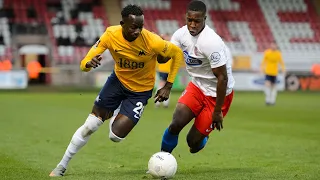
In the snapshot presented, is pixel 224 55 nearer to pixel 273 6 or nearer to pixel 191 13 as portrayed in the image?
pixel 191 13

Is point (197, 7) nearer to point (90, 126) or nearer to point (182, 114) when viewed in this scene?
point (182, 114)

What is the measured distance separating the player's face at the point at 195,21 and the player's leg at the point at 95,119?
4.33 ft

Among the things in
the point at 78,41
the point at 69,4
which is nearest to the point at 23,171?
the point at 78,41

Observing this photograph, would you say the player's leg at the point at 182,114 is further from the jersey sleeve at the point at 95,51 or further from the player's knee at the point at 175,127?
the jersey sleeve at the point at 95,51

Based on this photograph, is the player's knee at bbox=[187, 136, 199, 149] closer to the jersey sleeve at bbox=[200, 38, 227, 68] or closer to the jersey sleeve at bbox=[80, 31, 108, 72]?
the jersey sleeve at bbox=[200, 38, 227, 68]

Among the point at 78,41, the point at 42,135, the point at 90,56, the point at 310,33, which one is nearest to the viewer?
the point at 90,56

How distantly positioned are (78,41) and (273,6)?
49.2ft

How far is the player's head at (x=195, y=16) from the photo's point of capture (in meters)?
8.76

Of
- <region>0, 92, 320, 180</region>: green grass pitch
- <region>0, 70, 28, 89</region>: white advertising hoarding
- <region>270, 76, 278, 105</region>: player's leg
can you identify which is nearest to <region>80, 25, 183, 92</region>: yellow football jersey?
<region>0, 92, 320, 180</region>: green grass pitch

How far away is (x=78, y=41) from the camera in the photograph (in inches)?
1567

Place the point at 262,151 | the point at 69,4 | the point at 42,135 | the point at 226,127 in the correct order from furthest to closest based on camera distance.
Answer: the point at 69,4, the point at 226,127, the point at 42,135, the point at 262,151

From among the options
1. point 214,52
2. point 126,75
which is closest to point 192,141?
point 126,75

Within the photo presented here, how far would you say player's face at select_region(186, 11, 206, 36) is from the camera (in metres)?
8.79

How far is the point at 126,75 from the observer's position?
928 centimetres
